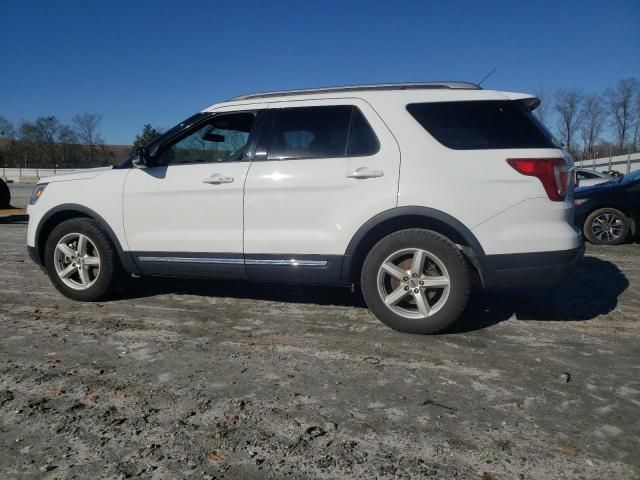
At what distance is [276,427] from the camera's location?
2221mm

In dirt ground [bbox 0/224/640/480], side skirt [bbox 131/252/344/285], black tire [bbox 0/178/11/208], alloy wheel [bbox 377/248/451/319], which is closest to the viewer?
dirt ground [bbox 0/224/640/480]

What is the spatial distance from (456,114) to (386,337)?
6.07 feet

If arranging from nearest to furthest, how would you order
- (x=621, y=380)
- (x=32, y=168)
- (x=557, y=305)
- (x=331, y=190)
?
1. (x=621, y=380)
2. (x=331, y=190)
3. (x=557, y=305)
4. (x=32, y=168)

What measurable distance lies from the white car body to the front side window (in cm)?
9

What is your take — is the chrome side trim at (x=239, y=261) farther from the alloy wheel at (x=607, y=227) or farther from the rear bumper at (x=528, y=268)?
the alloy wheel at (x=607, y=227)

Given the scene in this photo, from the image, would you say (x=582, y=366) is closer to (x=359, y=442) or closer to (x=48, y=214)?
(x=359, y=442)

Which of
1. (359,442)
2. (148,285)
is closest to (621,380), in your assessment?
(359,442)

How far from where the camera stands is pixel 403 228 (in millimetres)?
3637

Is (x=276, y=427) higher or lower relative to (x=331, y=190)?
lower

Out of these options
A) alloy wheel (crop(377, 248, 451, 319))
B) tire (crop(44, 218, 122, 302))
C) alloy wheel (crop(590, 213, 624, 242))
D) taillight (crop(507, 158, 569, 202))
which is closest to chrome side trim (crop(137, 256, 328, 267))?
tire (crop(44, 218, 122, 302))

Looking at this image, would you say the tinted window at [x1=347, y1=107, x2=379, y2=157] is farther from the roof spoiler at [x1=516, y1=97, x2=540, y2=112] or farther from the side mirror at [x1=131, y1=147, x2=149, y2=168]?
the side mirror at [x1=131, y1=147, x2=149, y2=168]

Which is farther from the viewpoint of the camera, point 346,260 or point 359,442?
point 346,260

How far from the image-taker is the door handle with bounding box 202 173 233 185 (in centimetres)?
389

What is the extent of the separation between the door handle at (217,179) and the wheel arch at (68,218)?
1.14 metres
